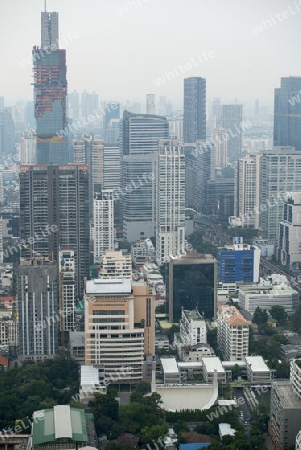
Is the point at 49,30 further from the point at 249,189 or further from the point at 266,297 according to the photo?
the point at 266,297

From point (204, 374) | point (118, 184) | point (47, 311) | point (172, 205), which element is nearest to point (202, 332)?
point (204, 374)

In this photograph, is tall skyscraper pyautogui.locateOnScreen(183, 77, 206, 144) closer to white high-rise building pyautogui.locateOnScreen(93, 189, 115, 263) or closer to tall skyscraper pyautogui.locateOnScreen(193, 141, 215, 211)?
tall skyscraper pyautogui.locateOnScreen(193, 141, 215, 211)

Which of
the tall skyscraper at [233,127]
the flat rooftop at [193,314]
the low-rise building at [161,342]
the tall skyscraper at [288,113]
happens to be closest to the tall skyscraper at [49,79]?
the tall skyscraper at [288,113]

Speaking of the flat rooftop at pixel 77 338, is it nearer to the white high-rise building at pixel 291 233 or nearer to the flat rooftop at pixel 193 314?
the flat rooftop at pixel 193 314

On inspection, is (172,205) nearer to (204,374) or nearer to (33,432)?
(204,374)

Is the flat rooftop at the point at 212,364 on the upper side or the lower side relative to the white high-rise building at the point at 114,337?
lower
